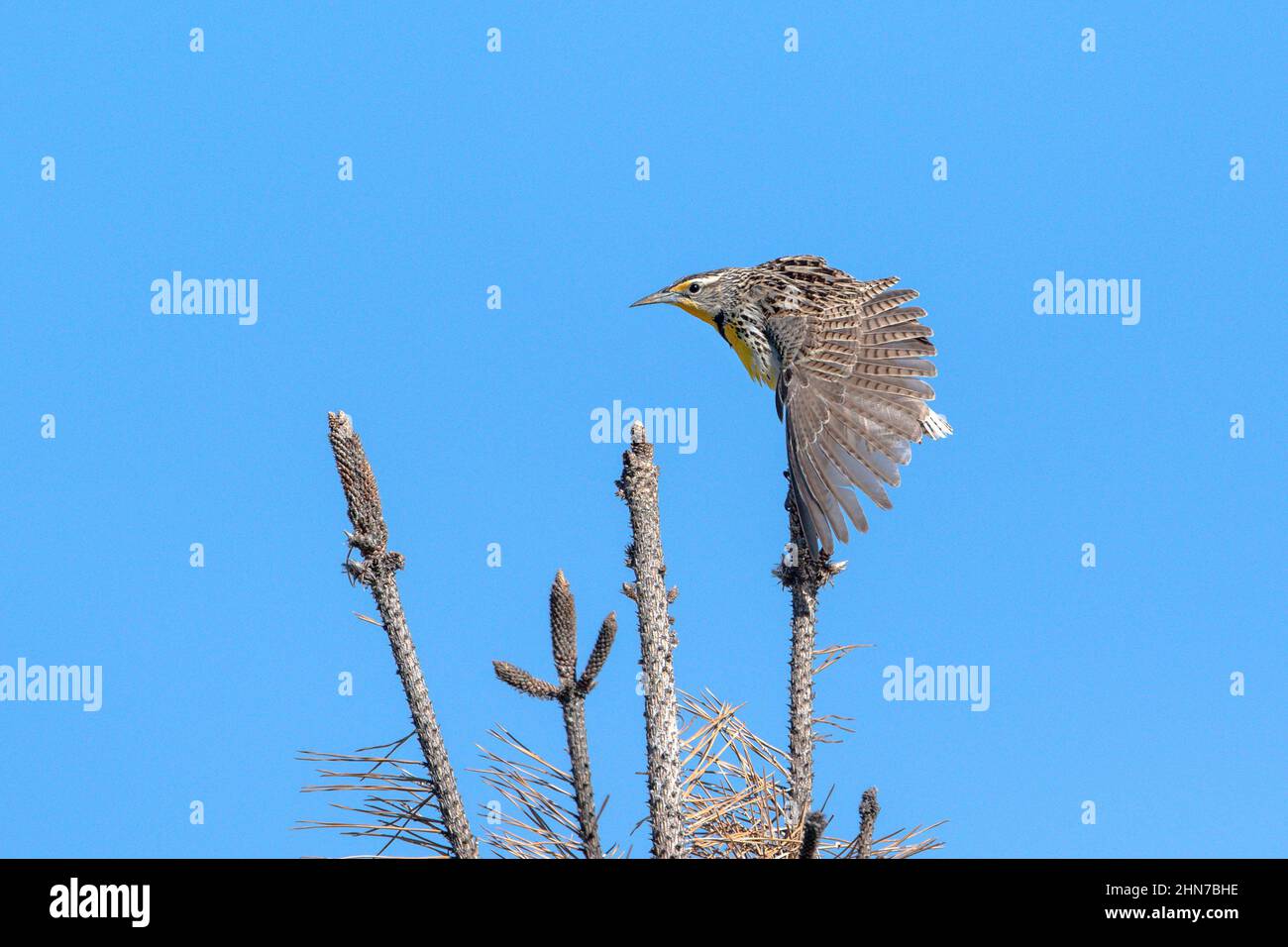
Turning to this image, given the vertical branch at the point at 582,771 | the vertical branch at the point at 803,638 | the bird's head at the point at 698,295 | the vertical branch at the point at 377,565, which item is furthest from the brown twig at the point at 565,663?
the bird's head at the point at 698,295

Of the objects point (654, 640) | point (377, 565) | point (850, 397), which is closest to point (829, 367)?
point (850, 397)

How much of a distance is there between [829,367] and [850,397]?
43cm

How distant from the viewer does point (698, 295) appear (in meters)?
9.42

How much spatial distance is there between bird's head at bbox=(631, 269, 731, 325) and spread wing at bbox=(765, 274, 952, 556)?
3.37 ft

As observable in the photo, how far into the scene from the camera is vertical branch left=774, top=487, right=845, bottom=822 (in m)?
5.11

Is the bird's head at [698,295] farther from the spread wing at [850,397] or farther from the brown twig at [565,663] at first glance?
the brown twig at [565,663]

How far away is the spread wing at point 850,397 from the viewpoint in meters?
5.75

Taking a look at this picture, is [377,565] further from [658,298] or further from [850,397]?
[658,298]

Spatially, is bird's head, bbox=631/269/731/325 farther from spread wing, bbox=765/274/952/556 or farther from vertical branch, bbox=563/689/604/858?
vertical branch, bbox=563/689/604/858

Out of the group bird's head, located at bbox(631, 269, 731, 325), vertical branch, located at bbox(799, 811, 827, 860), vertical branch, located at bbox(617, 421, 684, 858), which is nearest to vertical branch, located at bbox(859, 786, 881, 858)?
vertical branch, located at bbox(799, 811, 827, 860)
